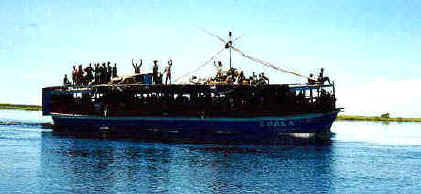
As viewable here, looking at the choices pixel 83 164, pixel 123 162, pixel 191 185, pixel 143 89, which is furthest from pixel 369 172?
pixel 143 89

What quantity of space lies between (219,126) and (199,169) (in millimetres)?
22075

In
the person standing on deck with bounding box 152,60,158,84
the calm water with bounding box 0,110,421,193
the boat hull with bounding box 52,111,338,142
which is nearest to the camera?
the calm water with bounding box 0,110,421,193

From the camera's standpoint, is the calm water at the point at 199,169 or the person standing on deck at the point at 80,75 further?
the person standing on deck at the point at 80,75

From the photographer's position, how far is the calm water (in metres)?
21.9

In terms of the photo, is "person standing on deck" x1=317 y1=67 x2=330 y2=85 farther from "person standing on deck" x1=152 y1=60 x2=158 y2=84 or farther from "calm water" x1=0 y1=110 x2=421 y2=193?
"person standing on deck" x1=152 y1=60 x2=158 y2=84

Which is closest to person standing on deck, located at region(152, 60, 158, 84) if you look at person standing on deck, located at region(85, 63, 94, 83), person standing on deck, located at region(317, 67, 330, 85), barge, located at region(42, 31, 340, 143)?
barge, located at region(42, 31, 340, 143)

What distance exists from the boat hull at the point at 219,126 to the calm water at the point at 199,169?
270 inches

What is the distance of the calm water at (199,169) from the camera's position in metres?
21.9

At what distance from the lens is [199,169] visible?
89.7 ft

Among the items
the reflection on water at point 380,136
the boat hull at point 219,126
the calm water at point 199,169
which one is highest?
the boat hull at point 219,126

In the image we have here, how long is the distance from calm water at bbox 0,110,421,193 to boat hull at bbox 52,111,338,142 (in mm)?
6851

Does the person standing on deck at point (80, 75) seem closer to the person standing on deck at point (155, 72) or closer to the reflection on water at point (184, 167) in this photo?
the person standing on deck at point (155, 72)

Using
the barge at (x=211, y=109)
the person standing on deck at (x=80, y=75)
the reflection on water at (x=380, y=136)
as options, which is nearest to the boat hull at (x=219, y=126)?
the barge at (x=211, y=109)

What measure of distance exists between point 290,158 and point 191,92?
64.0 ft
